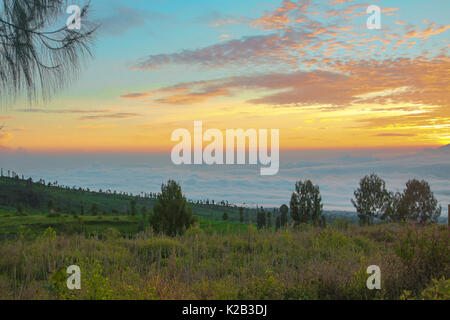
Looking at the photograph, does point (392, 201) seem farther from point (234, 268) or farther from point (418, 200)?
point (234, 268)

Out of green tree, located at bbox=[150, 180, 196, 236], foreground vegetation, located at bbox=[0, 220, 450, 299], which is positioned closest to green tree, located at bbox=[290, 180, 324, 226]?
green tree, located at bbox=[150, 180, 196, 236]

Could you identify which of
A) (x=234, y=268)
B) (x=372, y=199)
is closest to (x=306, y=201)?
(x=372, y=199)

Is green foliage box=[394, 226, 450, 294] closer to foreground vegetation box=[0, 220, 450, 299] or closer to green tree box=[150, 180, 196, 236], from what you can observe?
foreground vegetation box=[0, 220, 450, 299]

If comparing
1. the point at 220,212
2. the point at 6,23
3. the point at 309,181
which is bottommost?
the point at 220,212

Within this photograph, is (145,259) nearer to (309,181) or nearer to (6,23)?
(6,23)

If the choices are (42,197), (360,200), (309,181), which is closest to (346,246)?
(309,181)

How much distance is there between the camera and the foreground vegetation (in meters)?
5.04

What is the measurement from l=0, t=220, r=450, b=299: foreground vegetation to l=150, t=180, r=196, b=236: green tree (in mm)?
5569

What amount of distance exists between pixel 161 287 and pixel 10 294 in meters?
2.09

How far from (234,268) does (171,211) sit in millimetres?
9107

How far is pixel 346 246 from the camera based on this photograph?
8.88 metres
